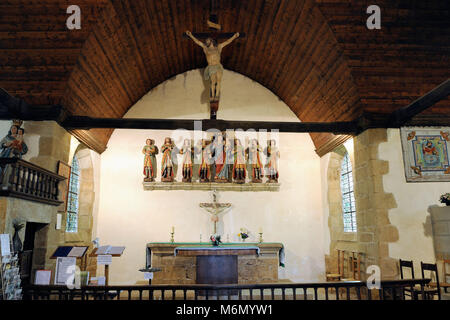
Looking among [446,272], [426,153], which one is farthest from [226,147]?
Result: [446,272]

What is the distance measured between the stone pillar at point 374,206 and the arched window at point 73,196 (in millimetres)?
6425

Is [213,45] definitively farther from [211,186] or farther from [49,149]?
[211,186]

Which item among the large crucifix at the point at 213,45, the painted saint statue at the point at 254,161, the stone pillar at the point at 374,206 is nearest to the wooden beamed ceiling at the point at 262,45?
the stone pillar at the point at 374,206

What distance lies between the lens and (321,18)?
6715 mm

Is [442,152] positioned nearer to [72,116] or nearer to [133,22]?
[133,22]

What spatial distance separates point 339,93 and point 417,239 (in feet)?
10.4

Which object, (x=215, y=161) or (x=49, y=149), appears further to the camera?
(x=215, y=161)

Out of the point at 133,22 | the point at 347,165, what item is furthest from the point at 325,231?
the point at 133,22

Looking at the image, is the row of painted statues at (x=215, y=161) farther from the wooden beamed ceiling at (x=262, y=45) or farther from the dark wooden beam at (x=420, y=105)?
the dark wooden beam at (x=420, y=105)

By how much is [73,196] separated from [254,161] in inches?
180

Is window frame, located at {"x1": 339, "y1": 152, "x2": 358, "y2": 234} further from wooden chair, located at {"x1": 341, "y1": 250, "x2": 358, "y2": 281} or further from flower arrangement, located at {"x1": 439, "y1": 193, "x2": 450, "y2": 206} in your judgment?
flower arrangement, located at {"x1": 439, "y1": 193, "x2": 450, "y2": 206}

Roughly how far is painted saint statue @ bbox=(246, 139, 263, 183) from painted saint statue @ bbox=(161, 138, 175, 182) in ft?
6.59

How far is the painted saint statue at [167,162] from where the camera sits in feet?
31.5

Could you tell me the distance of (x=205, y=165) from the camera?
9.67 metres
